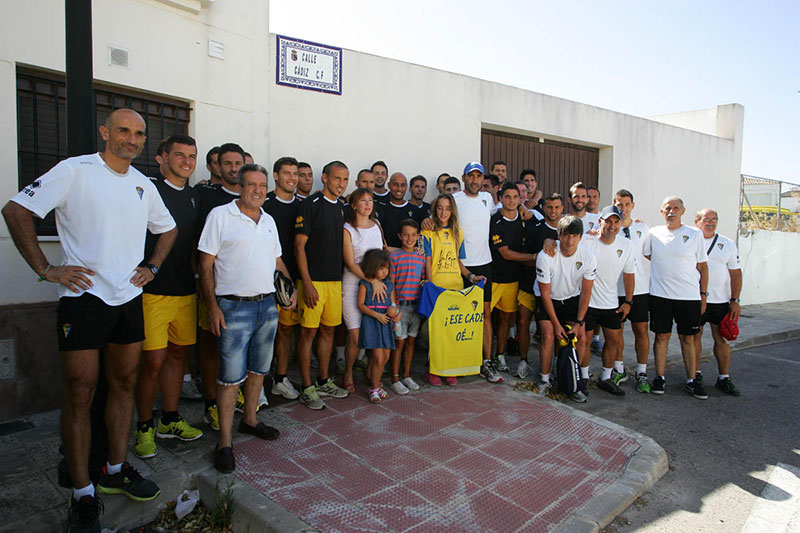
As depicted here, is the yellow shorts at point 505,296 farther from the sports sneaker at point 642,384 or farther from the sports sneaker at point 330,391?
the sports sneaker at point 330,391

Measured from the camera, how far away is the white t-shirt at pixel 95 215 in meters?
2.62

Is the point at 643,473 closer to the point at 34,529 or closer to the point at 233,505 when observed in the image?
the point at 233,505

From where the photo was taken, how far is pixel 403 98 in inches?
276

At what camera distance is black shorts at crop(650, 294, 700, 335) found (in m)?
5.64

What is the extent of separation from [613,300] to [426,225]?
226 centimetres

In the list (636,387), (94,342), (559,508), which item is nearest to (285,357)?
(94,342)

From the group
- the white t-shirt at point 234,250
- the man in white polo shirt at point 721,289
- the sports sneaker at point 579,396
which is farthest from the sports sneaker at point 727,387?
the white t-shirt at point 234,250

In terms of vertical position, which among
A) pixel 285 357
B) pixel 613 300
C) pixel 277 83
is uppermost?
pixel 277 83

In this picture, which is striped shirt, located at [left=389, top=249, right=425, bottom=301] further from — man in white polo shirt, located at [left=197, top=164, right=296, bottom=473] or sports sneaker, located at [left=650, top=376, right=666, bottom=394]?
sports sneaker, located at [left=650, top=376, right=666, bottom=394]

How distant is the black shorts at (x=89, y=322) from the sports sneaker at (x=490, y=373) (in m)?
3.71

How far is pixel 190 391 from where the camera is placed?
4.75 meters

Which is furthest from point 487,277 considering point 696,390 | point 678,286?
point 696,390

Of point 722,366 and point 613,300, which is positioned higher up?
point 613,300

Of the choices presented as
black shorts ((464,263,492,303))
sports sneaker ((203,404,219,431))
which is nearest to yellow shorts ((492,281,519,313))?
black shorts ((464,263,492,303))
